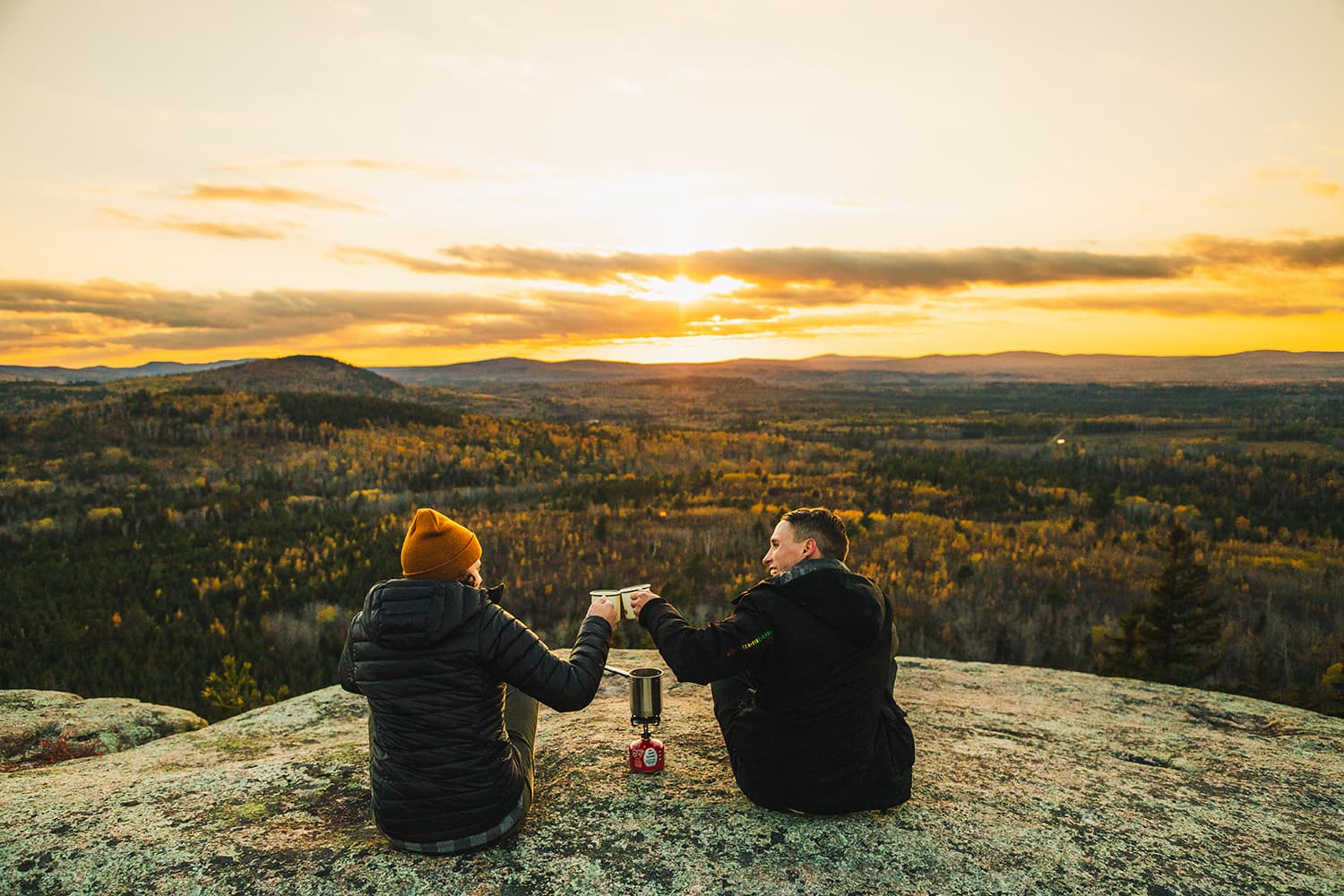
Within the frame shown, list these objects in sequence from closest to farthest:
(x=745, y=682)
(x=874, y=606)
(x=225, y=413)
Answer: (x=874, y=606), (x=745, y=682), (x=225, y=413)

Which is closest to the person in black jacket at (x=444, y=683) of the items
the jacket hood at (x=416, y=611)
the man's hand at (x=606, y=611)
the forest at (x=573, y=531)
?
the jacket hood at (x=416, y=611)

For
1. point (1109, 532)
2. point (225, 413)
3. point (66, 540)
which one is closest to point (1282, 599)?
point (1109, 532)

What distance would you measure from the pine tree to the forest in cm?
19

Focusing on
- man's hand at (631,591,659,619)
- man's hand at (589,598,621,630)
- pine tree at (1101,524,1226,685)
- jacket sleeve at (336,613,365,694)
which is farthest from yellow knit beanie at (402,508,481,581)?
pine tree at (1101,524,1226,685)

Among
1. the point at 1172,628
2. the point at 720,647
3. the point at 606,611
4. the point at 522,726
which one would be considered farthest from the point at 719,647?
the point at 1172,628

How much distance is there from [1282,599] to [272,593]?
42239 millimetres

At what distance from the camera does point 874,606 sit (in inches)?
187

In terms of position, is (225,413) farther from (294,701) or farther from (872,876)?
(872,876)

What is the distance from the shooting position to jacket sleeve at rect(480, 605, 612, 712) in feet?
14.4

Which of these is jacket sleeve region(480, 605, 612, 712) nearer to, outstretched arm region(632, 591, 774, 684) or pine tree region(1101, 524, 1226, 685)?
outstretched arm region(632, 591, 774, 684)

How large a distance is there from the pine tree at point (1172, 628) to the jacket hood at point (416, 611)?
19158 mm

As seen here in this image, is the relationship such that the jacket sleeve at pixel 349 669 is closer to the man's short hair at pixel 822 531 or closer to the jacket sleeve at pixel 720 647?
the jacket sleeve at pixel 720 647

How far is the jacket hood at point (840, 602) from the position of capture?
184 inches

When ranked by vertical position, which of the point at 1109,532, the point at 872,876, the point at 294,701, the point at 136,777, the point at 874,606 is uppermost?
the point at 874,606
